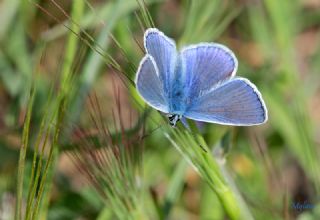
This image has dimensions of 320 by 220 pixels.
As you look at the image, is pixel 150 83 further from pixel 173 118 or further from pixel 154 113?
pixel 154 113

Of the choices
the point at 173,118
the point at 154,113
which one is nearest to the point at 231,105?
the point at 173,118

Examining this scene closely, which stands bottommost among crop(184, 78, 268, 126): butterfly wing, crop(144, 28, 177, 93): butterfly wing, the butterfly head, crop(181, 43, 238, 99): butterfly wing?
crop(184, 78, 268, 126): butterfly wing

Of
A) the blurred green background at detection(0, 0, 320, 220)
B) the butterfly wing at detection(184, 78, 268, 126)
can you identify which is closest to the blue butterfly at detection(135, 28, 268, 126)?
the butterfly wing at detection(184, 78, 268, 126)

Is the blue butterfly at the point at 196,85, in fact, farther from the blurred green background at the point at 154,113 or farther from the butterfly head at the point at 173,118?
the blurred green background at the point at 154,113

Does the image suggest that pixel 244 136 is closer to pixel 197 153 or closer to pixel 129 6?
pixel 129 6

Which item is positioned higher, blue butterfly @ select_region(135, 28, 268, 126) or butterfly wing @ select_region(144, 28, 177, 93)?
butterfly wing @ select_region(144, 28, 177, 93)

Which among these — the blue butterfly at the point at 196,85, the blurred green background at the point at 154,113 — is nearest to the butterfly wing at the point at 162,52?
the blue butterfly at the point at 196,85

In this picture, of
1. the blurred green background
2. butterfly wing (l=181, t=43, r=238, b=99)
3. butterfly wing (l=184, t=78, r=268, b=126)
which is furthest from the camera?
the blurred green background

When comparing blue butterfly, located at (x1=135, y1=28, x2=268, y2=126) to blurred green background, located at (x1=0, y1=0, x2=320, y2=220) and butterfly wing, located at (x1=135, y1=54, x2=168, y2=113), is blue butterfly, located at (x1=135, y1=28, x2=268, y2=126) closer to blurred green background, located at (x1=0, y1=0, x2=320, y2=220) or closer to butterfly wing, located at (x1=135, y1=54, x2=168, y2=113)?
butterfly wing, located at (x1=135, y1=54, x2=168, y2=113)

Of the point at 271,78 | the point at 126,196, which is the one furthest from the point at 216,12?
the point at 126,196
